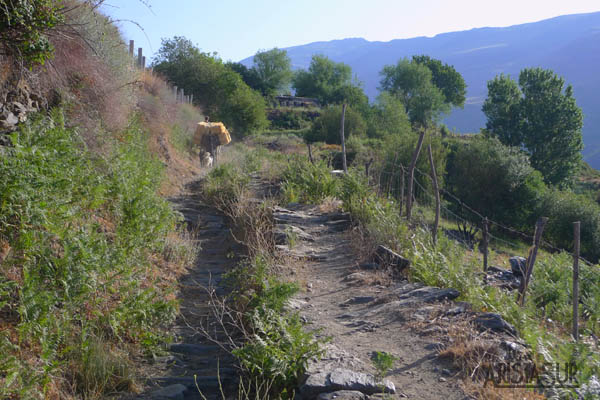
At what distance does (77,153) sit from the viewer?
648cm

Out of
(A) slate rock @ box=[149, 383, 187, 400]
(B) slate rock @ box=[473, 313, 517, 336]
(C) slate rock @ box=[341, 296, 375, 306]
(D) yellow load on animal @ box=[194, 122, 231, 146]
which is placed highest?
(D) yellow load on animal @ box=[194, 122, 231, 146]

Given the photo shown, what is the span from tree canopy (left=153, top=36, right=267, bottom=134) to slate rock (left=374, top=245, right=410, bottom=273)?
1043 inches

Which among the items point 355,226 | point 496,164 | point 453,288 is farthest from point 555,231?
point 453,288

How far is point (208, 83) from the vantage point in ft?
113

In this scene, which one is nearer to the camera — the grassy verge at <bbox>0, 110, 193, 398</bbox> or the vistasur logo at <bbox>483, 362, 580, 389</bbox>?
the vistasur logo at <bbox>483, 362, 580, 389</bbox>

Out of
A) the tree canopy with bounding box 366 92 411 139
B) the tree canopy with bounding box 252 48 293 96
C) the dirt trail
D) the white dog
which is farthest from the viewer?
the tree canopy with bounding box 252 48 293 96

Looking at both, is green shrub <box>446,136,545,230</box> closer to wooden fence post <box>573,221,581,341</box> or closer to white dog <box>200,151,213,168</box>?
white dog <box>200,151,213,168</box>

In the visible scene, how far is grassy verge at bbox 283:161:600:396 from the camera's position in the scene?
395cm

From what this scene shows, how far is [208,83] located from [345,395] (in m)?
32.7

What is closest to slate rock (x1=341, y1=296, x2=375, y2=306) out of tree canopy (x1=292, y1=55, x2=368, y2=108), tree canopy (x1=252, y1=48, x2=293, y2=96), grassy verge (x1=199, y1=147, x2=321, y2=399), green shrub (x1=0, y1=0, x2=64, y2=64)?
grassy verge (x1=199, y1=147, x2=321, y2=399)

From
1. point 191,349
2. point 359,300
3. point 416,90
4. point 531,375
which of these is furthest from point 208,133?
point 416,90

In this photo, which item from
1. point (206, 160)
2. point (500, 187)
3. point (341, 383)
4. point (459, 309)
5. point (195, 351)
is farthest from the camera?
point (500, 187)

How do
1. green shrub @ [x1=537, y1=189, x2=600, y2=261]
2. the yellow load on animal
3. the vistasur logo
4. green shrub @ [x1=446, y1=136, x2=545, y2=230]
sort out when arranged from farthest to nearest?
1. green shrub @ [x1=446, y1=136, x2=545, y2=230]
2. green shrub @ [x1=537, y1=189, x2=600, y2=261]
3. the yellow load on animal
4. the vistasur logo

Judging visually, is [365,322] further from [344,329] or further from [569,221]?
[569,221]
